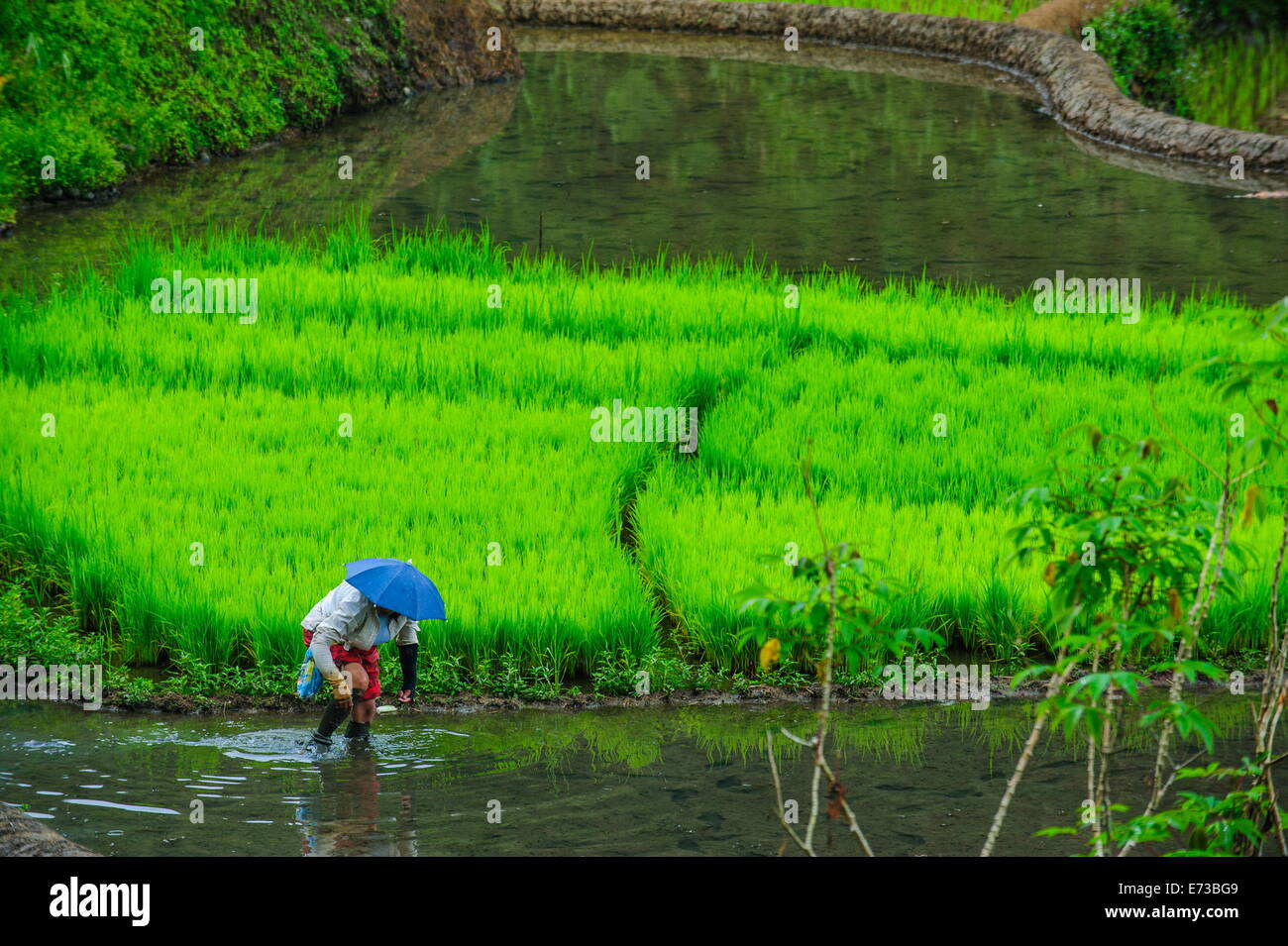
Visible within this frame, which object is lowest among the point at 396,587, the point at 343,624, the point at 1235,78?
the point at 343,624

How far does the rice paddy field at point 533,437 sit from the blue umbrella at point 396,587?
41.3 inches

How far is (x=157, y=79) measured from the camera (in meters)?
18.8

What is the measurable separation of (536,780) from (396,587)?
90cm

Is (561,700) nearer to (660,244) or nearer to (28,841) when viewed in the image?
(28,841)

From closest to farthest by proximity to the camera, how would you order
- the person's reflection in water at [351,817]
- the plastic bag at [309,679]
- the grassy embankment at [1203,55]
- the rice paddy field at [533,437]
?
1. the person's reflection in water at [351,817]
2. the plastic bag at [309,679]
3. the rice paddy field at [533,437]
4. the grassy embankment at [1203,55]

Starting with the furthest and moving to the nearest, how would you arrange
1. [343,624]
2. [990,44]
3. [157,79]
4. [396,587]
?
1. [990,44]
2. [157,79]
3. [343,624]
4. [396,587]

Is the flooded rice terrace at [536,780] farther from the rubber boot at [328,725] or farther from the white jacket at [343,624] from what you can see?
the white jacket at [343,624]

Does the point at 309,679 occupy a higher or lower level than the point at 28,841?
higher

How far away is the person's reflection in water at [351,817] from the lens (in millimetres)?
5383

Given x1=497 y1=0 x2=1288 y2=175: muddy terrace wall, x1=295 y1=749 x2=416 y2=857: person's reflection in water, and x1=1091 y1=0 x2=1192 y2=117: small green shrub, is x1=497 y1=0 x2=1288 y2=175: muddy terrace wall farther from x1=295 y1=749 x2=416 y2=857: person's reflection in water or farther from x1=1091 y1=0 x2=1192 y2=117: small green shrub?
x1=295 y1=749 x2=416 y2=857: person's reflection in water

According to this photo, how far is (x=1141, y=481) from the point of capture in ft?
13.6

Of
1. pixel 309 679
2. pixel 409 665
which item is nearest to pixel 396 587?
pixel 409 665

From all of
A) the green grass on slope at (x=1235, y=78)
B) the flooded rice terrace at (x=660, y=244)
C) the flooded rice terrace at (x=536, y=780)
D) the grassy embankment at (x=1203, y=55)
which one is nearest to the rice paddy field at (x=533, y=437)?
the flooded rice terrace at (x=536, y=780)

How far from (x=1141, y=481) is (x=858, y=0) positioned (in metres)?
25.7
